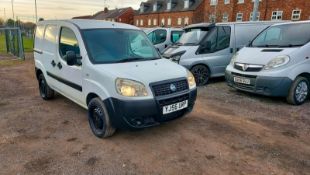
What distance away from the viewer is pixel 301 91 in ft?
19.5

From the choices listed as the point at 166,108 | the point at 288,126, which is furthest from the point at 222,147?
the point at 288,126

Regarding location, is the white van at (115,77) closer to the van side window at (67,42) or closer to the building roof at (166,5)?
the van side window at (67,42)

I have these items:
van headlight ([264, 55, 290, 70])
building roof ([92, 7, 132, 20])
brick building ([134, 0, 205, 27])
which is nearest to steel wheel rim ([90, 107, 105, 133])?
van headlight ([264, 55, 290, 70])

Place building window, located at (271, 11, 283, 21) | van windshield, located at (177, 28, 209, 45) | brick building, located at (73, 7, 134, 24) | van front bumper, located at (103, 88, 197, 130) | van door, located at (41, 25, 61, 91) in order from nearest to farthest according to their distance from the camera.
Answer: van front bumper, located at (103, 88, 197, 130)
van door, located at (41, 25, 61, 91)
van windshield, located at (177, 28, 209, 45)
building window, located at (271, 11, 283, 21)
brick building, located at (73, 7, 134, 24)

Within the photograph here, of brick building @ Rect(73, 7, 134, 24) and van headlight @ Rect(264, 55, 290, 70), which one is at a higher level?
brick building @ Rect(73, 7, 134, 24)

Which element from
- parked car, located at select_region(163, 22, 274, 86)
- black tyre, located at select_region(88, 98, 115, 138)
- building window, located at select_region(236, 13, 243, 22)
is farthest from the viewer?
building window, located at select_region(236, 13, 243, 22)

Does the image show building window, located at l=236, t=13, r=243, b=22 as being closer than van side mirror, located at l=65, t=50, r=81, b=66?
No

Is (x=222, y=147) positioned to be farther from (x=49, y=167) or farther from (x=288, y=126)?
(x=49, y=167)

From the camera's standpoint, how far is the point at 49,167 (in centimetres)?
333

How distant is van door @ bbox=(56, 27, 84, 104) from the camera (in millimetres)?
4555

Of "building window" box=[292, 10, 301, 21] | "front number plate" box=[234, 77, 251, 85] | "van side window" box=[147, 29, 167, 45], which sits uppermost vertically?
"building window" box=[292, 10, 301, 21]

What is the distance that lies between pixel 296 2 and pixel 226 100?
29948 mm

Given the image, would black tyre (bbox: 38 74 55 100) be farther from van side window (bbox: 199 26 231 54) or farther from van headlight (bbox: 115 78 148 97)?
van side window (bbox: 199 26 231 54)

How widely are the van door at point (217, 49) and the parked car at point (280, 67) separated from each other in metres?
1.44
